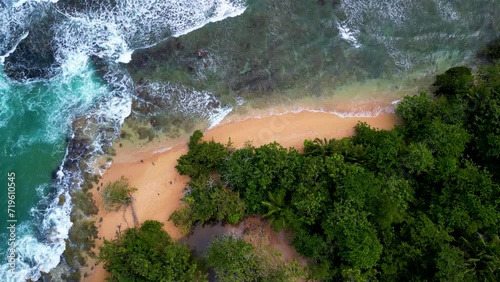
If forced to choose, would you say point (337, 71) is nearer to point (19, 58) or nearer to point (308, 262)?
point (308, 262)

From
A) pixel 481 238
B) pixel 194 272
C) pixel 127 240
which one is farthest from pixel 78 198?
pixel 481 238

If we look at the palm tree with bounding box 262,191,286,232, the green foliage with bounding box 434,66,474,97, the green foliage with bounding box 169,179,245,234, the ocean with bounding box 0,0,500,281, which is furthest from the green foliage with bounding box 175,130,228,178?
the green foliage with bounding box 434,66,474,97

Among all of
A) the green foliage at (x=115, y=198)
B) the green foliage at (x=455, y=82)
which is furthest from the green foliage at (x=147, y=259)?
the green foliage at (x=455, y=82)

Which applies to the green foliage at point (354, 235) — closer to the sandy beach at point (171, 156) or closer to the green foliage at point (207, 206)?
the green foliage at point (207, 206)

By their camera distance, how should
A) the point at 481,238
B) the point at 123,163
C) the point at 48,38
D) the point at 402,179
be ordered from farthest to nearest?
1. the point at 48,38
2. the point at 123,163
3. the point at 402,179
4. the point at 481,238

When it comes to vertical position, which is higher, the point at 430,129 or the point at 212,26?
the point at 212,26

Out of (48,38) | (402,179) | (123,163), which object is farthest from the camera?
(48,38)

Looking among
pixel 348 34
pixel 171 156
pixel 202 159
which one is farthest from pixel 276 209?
pixel 348 34

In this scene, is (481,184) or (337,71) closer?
(481,184)

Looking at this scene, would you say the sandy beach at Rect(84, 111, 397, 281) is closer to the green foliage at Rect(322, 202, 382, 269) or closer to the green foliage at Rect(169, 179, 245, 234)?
the green foliage at Rect(169, 179, 245, 234)
